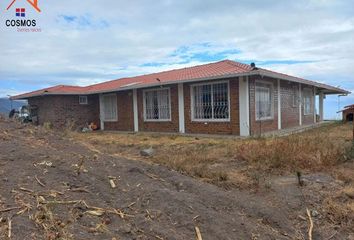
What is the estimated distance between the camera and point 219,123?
13.5 meters

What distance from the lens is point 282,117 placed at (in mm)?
15852

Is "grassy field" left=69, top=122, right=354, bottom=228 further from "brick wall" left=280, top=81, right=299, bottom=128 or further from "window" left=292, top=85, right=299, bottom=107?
"window" left=292, top=85, right=299, bottom=107

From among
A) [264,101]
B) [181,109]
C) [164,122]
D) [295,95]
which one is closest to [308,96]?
[295,95]

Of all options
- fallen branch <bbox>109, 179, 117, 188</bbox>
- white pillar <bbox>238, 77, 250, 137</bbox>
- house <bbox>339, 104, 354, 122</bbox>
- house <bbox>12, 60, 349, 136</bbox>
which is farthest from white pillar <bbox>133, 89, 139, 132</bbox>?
house <bbox>339, 104, 354, 122</bbox>

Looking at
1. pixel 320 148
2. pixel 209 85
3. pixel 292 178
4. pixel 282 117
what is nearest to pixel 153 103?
pixel 209 85

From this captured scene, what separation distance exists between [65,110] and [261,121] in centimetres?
1190

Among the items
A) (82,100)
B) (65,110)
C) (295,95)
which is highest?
(82,100)

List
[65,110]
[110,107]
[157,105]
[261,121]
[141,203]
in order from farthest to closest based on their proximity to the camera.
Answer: [65,110]
[110,107]
[157,105]
[261,121]
[141,203]

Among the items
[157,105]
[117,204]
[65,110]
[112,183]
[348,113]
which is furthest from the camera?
[348,113]

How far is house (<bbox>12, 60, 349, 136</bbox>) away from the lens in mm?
12938

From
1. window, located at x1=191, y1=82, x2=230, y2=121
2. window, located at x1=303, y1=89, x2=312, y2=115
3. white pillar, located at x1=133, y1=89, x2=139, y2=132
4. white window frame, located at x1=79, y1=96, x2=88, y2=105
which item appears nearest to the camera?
window, located at x1=191, y1=82, x2=230, y2=121

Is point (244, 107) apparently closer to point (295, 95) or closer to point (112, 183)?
point (295, 95)

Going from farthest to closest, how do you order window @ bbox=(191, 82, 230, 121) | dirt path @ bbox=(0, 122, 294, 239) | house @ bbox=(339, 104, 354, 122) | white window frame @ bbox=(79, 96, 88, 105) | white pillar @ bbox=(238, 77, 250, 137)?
1. house @ bbox=(339, 104, 354, 122)
2. white window frame @ bbox=(79, 96, 88, 105)
3. window @ bbox=(191, 82, 230, 121)
4. white pillar @ bbox=(238, 77, 250, 137)
5. dirt path @ bbox=(0, 122, 294, 239)

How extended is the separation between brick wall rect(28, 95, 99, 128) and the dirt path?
14.2m
